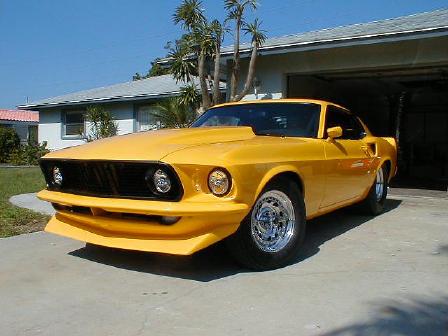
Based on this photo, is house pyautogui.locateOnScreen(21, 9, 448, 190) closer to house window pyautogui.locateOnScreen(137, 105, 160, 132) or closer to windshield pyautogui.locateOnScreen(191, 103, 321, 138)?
house window pyautogui.locateOnScreen(137, 105, 160, 132)

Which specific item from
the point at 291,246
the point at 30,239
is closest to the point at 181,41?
the point at 30,239

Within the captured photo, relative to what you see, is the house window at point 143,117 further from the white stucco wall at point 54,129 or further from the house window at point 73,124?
the house window at point 73,124

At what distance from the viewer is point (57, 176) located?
15.1ft

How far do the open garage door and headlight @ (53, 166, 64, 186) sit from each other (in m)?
11.6

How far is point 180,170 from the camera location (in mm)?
3719

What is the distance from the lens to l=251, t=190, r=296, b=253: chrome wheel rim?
416 cm

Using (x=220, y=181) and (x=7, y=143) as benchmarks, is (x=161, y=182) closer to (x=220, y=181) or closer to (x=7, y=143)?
(x=220, y=181)

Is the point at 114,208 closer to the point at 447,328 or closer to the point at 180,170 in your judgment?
the point at 180,170

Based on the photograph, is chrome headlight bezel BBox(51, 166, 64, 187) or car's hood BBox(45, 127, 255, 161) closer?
car's hood BBox(45, 127, 255, 161)

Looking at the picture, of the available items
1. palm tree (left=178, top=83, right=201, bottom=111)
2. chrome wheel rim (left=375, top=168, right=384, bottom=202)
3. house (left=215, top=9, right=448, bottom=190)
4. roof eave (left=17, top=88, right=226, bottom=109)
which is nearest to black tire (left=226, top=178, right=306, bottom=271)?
chrome wheel rim (left=375, top=168, right=384, bottom=202)

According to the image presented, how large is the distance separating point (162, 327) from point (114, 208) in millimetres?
1160

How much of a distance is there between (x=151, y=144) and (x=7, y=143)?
73.5ft

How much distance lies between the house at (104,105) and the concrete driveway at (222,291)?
Answer: 12.6m

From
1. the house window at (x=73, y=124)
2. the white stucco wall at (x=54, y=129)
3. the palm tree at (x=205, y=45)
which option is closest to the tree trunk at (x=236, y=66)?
the palm tree at (x=205, y=45)
